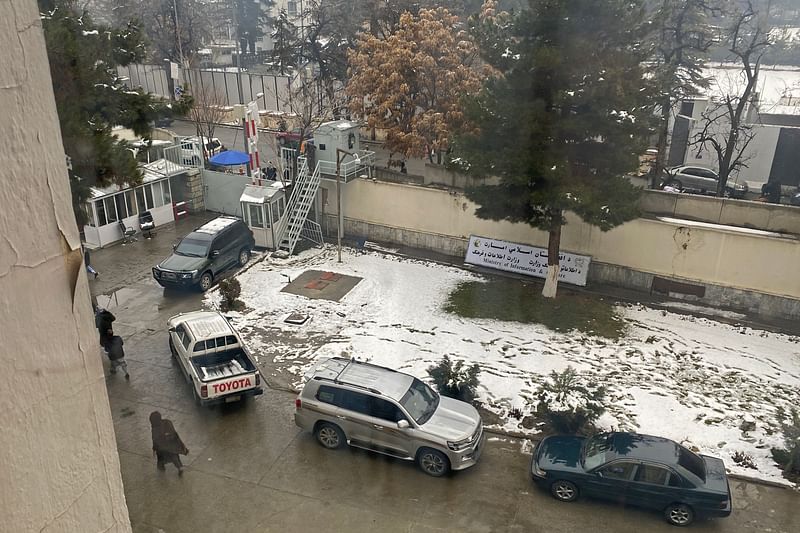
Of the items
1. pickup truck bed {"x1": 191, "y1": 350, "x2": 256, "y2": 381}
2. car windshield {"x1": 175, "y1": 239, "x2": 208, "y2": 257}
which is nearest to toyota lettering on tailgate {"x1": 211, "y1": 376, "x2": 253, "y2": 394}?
pickup truck bed {"x1": 191, "y1": 350, "x2": 256, "y2": 381}

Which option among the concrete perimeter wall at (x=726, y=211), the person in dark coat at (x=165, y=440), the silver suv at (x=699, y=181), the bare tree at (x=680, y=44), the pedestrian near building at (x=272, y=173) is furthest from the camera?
the pedestrian near building at (x=272, y=173)

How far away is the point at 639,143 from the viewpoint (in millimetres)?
14594

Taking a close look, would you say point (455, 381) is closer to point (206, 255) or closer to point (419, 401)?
point (419, 401)

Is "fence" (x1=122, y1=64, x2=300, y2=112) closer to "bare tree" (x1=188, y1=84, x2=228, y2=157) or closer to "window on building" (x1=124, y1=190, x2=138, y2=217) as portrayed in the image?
"bare tree" (x1=188, y1=84, x2=228, y2=157)

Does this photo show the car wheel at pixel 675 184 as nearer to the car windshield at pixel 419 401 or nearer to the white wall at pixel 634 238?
the white wall at pixel 634 238

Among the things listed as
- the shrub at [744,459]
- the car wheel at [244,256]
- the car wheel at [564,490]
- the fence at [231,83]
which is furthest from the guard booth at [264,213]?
the fence at [231,83]

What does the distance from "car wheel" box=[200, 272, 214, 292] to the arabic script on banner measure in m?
7.53

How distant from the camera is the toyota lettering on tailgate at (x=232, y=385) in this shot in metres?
11.0

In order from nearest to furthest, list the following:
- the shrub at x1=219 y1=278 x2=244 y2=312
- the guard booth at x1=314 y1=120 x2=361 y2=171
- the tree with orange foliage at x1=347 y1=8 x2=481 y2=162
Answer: the shrub at x1=219 y1=278 x2=244 y2=312 < the guard booth at x1=314 y1=120 x2=361 y2=171 < the tree with orange foliage at x1=347 y1=8 x2=481 y2=162

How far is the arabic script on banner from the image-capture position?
692 inches

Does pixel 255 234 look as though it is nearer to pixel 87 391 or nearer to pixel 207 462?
pixel 207 462

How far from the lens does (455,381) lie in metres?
11.6

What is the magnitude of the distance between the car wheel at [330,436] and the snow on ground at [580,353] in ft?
7.40

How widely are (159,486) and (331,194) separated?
12725 millimetres
